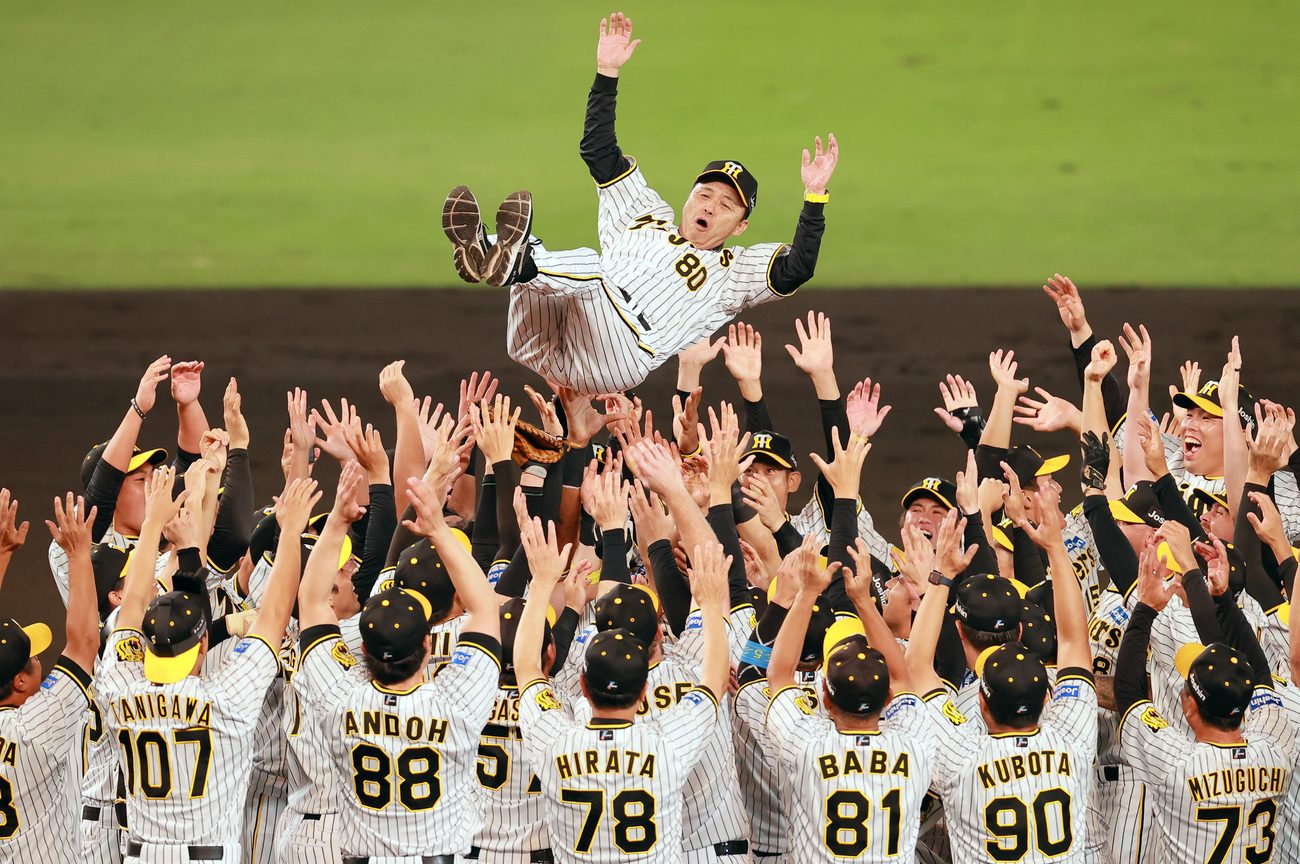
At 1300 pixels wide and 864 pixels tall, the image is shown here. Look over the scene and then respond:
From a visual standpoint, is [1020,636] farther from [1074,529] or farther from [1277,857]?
[1074,529]

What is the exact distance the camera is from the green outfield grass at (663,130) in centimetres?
→ 1402

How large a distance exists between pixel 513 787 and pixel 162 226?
10.6 metres

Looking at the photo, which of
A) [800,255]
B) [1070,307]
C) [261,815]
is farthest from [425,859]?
[1070,307]

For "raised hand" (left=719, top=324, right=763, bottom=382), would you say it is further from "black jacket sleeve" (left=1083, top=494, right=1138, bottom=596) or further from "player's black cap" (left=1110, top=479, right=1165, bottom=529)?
"black jacket sleeve" (left=1083, top=494, right=1138, bottom=596)

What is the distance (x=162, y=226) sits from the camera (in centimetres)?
1442

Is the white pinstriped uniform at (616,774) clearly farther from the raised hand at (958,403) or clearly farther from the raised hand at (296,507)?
the raised hand at (958,403)

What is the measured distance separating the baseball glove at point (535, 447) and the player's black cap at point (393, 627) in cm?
152

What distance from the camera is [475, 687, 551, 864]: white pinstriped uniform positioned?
5.02 meters

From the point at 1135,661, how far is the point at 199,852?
2.93 m

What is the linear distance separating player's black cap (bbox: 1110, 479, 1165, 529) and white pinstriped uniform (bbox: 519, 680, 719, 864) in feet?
7.55

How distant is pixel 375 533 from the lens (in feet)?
18.0

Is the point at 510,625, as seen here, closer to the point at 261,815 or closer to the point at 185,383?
the point at 261,815

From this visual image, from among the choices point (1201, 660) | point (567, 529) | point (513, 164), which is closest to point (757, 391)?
point (567, 529)

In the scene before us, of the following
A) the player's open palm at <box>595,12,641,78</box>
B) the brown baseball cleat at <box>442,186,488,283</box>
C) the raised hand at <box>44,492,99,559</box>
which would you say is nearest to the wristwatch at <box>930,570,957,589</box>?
the brown baseball cleat at <box>442,186,488,283</box>
